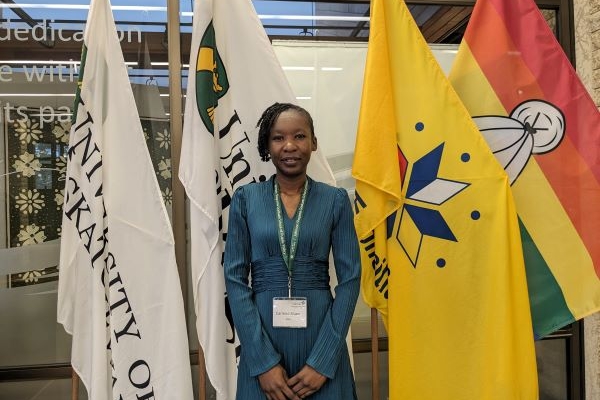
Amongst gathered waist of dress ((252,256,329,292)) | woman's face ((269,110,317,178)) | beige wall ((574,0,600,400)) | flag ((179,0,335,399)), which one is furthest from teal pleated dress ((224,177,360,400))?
beige wall ((574,0,600,400))

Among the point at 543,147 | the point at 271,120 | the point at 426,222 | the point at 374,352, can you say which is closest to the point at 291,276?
the point at 271,120

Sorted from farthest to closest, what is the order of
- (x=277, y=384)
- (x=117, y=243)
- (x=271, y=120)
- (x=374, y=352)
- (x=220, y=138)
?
(x=374, y=352)
(x=220, y=138)
(x=117, y=243)
(x=271, y=120)
(x=277, y=384)

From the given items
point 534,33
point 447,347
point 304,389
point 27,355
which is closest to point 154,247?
point 304,389

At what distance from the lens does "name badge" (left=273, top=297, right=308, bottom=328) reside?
155cm

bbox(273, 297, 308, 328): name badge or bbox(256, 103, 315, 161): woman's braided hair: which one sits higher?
bbox(256, 103, 315, 161): woman's braided hair

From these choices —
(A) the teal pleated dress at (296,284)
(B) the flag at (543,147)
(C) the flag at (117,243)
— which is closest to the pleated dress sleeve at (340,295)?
(A) the teal pleated dress at (296,284)

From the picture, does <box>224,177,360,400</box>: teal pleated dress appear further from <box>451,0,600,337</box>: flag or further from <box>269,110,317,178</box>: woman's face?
<box>451,0,600,337</box>: flag

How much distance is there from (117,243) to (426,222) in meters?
1.17

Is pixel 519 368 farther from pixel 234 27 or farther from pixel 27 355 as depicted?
pixel 27 355

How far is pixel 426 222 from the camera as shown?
6.69ft

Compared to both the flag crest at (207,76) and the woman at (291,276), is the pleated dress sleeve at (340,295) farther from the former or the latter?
the flag crest at (207,76)

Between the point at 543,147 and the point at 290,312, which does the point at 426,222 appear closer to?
Answer: the point at 543,147

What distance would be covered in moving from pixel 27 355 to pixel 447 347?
1.88 metres

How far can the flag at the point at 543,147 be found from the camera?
2.05 metres
